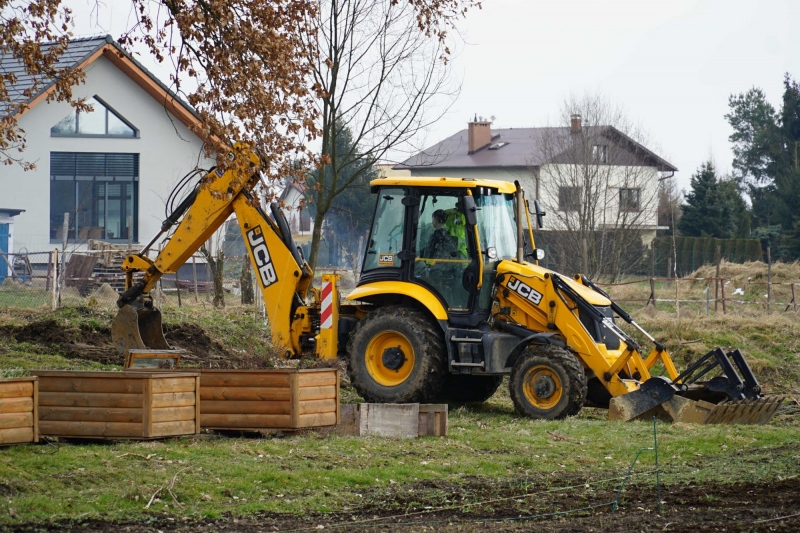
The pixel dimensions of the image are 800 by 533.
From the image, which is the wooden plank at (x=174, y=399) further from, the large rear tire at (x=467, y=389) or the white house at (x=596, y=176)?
the white house at (x=596, y=176)

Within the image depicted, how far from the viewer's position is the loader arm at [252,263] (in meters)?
15.0

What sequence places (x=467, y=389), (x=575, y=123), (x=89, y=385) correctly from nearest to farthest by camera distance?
(x=89, y=385) < (x=467, y=389) < (x=575, y=123)

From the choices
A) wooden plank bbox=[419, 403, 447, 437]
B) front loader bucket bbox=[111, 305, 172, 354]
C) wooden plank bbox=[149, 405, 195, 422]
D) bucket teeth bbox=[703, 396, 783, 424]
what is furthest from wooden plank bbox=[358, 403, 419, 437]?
front loader bucket bbox=[111, 305, 172, 354]

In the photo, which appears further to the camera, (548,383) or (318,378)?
(548,383)

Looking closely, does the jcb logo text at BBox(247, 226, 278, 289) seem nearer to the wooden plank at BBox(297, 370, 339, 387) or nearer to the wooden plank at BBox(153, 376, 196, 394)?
the wooden plank at BBox(297, 370, 339, 387)

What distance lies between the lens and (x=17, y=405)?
397 inches

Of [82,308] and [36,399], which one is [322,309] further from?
[82,308]

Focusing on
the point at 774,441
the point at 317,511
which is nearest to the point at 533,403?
the point at 774,441

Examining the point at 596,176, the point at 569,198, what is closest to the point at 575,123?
the point at 596,176

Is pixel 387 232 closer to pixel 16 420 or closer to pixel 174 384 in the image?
pixel 174 384

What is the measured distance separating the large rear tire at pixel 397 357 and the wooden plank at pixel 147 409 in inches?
170

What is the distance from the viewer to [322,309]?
48.8 ft

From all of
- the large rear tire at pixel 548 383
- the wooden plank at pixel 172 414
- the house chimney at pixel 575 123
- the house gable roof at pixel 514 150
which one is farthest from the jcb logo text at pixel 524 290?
the house chimney at pixel 575 123

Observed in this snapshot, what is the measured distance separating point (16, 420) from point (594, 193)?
100 feet
